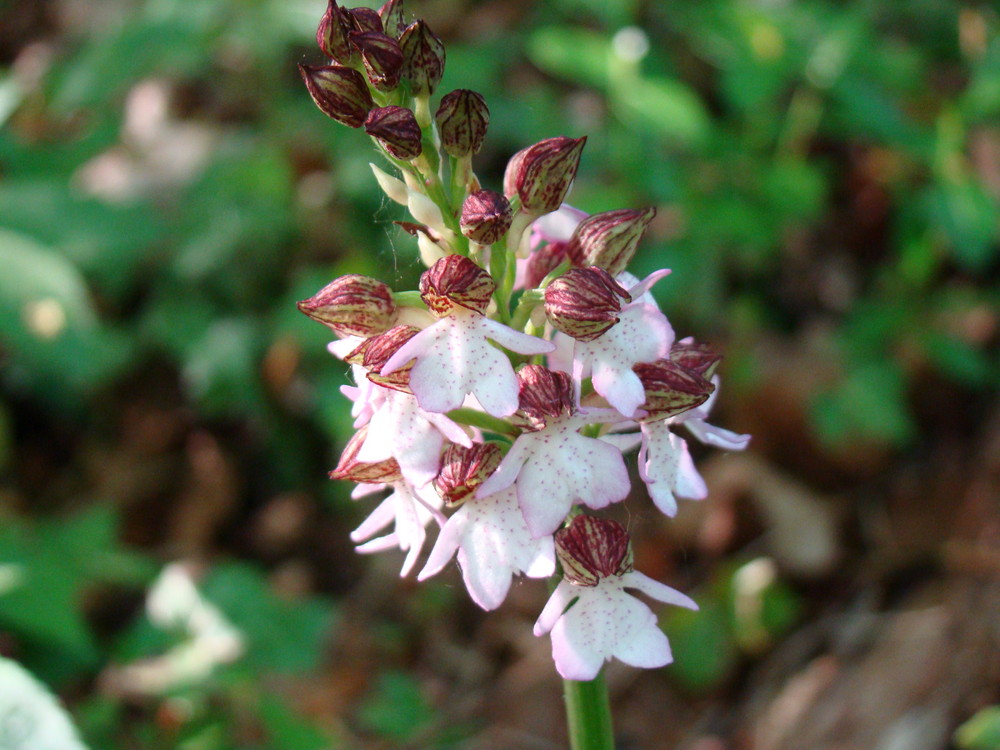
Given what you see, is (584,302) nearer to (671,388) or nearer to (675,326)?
(671,388)

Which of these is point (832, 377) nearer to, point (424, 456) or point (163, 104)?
point (424, 456)

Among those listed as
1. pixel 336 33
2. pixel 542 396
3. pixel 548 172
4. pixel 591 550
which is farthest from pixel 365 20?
pixel 591 550

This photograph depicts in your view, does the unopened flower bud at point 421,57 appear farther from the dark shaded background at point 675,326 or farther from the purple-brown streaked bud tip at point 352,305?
the dark shaded background at point 675,326

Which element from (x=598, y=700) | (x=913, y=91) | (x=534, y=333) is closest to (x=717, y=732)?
(x=598, y=700)

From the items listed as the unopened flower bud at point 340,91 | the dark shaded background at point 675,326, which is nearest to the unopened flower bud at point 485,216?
the unopened flower bud at point 340,91

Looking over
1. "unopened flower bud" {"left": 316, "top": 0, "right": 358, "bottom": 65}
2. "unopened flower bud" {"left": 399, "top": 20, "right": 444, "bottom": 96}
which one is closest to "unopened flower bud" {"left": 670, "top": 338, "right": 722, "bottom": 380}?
"unopened flower bud" {"left": 399, "top": 20, "right": 444, "bottom": 96}

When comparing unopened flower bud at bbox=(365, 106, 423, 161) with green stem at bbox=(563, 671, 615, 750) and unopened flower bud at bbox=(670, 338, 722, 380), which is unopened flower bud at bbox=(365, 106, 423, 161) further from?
green stem at bbox=(563, 671, 615, 750)
